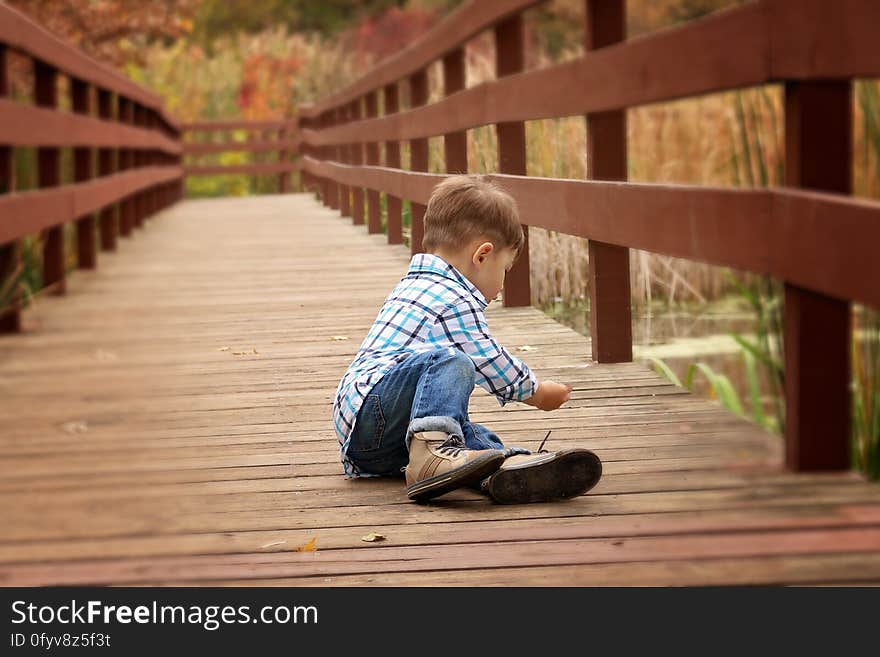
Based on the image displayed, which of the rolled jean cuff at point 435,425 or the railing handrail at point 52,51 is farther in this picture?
the railing handrail at point 52,51

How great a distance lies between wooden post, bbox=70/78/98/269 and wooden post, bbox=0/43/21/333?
1432 millimetres

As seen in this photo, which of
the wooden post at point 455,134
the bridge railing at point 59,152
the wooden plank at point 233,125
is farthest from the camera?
the wooden plank at point 233,125

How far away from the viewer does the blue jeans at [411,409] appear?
2365 mm

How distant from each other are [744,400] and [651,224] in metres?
0.41

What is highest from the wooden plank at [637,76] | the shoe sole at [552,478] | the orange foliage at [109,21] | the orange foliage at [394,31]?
the orange foliage at [394,31]

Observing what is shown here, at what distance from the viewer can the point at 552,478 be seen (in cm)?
213

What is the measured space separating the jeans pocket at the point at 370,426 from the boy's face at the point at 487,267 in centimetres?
31

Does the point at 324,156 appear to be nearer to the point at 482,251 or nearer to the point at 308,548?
the point at 482,251

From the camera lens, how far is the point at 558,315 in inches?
179

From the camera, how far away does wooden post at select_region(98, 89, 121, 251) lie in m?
7.12

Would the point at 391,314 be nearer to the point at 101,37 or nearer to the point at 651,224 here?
the point at 651,224

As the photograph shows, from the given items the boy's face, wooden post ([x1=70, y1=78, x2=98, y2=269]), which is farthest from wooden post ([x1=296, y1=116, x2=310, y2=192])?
the boy's face

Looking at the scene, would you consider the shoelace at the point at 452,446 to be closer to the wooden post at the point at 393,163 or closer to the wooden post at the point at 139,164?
the wooden post at the point at 393,163

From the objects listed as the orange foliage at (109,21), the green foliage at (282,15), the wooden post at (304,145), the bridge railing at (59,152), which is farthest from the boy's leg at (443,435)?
the green foliage at (282,15)
